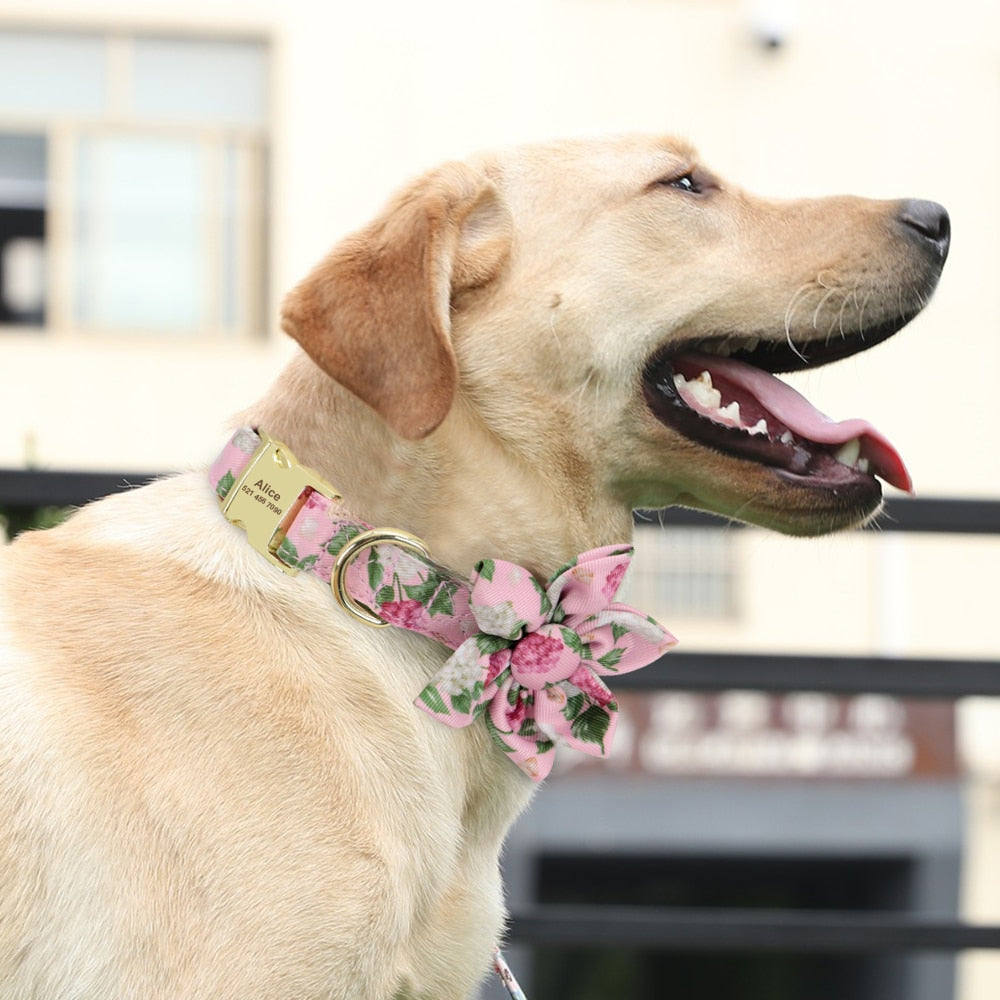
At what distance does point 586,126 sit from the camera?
854 centimetres

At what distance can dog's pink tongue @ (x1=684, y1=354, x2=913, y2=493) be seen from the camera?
2.13m

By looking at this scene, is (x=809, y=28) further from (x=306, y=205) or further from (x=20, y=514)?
(x=20, y=514)

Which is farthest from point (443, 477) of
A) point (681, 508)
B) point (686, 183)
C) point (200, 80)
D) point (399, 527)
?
point (200, 80)

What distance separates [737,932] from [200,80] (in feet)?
23.8

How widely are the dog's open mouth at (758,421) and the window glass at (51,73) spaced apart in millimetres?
7633

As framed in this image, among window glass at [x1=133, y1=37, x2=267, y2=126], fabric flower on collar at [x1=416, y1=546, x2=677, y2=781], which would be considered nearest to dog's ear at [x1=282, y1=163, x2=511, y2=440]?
fabric flower on collar at [x1=416, y1=546, x2=677, y2=781]

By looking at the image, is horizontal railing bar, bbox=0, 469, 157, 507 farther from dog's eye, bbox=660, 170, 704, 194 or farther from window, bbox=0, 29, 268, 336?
window, bbox=0, 29, 268, 336

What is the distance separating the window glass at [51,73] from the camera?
8859 millimetres

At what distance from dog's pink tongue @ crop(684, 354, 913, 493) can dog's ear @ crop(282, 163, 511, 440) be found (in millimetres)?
459

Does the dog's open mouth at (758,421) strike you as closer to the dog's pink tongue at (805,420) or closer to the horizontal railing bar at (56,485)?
the dog's pink tongue at (805,420)

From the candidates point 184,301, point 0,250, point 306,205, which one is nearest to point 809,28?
point 306,205

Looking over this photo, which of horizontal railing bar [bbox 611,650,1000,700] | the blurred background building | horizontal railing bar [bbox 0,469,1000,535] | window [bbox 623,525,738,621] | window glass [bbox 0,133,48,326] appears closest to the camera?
horizontal railing bar [bbox 0,469,1000,535]

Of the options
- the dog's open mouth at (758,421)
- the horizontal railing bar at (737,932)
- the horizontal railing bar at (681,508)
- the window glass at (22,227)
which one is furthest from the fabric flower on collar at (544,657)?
the window glass at (22,227)

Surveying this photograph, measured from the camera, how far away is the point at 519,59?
8.88m
